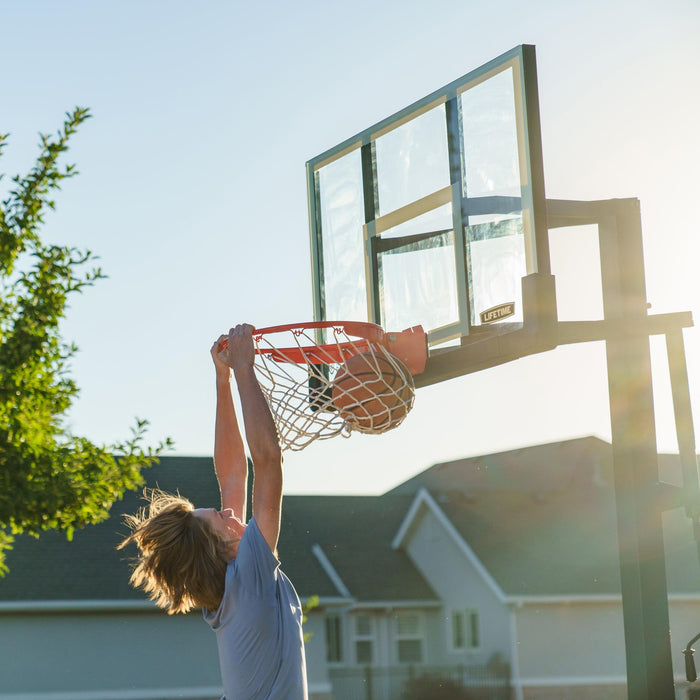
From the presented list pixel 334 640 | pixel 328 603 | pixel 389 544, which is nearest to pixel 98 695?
pixel 328 603

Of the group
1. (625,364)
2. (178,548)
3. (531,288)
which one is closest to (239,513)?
(178,548)

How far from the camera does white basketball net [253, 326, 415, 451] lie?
4895 millimetres

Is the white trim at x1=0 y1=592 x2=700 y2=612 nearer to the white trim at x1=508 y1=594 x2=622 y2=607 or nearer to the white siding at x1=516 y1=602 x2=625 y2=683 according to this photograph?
the white trim at x1=508 y1=594 x2=622 y2=607

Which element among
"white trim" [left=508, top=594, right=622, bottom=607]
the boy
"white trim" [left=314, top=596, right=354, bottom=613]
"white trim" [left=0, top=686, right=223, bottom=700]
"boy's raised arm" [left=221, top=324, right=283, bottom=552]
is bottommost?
"white trim" [left=0, top=686, right=223, bottom=700]

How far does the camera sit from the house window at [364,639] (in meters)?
21.8

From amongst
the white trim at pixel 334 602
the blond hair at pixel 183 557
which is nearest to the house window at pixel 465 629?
the white trim at pixel 334 602

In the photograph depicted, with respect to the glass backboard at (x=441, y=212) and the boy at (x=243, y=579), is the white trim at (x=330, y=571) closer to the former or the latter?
the glass backboard at (x=441, y=212)

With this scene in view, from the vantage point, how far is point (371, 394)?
4852 millimetres

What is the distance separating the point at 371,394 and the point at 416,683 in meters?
17.2

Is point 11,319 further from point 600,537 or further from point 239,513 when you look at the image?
point 600,537

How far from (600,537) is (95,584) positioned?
36.5 feet

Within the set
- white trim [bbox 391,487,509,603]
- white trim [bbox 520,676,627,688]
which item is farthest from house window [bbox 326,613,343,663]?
white trim [bbox 520,676,627,688]

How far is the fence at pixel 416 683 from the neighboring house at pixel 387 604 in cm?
3

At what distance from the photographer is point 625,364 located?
4.93 meters
